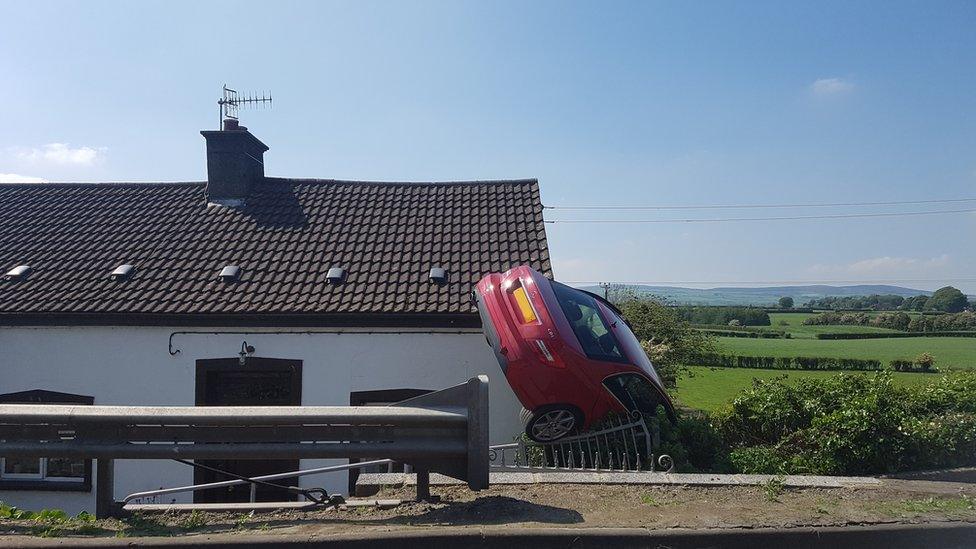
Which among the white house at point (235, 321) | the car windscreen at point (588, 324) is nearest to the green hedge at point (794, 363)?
the white house at point (235, 321)

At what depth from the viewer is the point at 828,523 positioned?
13.1ft

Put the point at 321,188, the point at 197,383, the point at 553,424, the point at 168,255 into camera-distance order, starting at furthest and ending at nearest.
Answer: the point at 321,188, the point at 168,255, the point at 197,383, the point at 553,424

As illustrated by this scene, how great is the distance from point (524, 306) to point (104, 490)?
4.96m

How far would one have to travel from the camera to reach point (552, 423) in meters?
7.80

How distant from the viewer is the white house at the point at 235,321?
9.78 meters

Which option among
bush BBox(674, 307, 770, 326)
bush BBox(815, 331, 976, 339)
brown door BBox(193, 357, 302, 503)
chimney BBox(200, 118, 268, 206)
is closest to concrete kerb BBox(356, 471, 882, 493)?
brown door BBox(193, 357, 302, 503)

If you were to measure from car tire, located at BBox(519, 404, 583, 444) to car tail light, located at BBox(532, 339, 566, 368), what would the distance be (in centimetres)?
51

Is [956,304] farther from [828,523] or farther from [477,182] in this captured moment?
[828,523]

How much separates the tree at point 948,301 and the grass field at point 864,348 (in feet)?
8.81

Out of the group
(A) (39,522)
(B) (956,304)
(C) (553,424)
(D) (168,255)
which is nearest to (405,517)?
→ (A) (39,522)

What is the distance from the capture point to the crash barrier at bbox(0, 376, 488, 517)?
4023 millimetres

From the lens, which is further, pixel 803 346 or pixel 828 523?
pixel 803 346

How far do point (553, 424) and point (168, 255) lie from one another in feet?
25.1

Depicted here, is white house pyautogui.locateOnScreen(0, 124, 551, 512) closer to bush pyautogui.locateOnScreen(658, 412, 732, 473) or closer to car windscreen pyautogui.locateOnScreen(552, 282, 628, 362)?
car windscreen pyautogui.locateOnScreen(552, 282, 628, 362)
